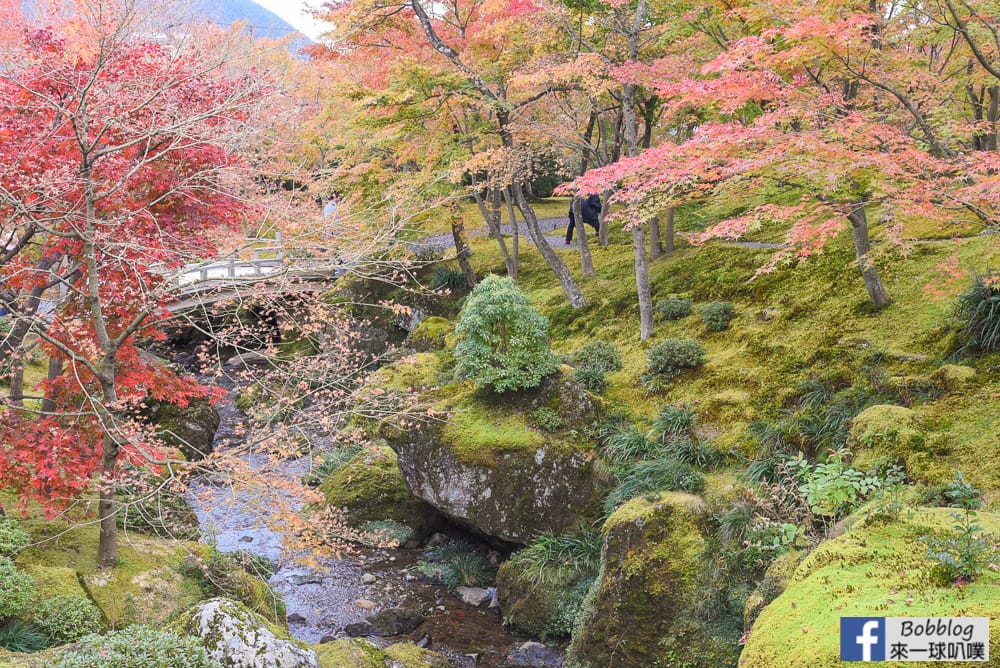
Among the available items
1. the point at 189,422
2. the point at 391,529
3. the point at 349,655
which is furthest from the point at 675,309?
the point at 189,422

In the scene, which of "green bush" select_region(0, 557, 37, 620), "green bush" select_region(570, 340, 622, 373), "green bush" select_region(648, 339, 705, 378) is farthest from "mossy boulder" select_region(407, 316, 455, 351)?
"green bush" select_region(0, 557, 37, 620)

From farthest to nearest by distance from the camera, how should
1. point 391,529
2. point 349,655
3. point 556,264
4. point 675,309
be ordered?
1. point 556,264
2. point 675,309
3. point 391,529
4. point 349,655

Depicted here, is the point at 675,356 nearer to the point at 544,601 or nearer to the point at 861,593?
the point at 544,601

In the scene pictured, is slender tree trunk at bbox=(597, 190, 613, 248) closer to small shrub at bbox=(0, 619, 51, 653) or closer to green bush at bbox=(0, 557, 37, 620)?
green bush at bbox=(0, 557, 37, 620)

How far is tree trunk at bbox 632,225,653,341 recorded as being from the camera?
12.6 meters

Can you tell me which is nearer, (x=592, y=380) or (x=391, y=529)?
(x=391, y=529)

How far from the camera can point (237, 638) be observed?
4.97 meters

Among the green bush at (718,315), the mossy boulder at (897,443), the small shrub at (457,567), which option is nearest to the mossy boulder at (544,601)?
the small shrub at (457,567)

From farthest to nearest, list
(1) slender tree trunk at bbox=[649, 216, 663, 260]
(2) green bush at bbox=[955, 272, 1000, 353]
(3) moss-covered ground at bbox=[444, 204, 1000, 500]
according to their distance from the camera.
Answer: (1) slender tree trunk at bbox=[649, 216, 663, 260] → (2) green bush at bbox=[955, 272, 1000, 353] → (3) moss-covered ground at bbox=[444, 204, 1000, 500]

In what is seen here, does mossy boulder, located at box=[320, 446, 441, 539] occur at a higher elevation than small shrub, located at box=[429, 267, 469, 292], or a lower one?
lower

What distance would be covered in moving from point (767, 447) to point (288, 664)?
6297 millimetres

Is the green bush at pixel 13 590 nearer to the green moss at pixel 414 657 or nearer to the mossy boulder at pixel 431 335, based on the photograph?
the green moss at pixel 414 657

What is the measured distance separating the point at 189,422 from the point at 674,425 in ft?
33.6

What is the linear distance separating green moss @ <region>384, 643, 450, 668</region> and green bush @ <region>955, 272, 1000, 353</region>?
757cm
